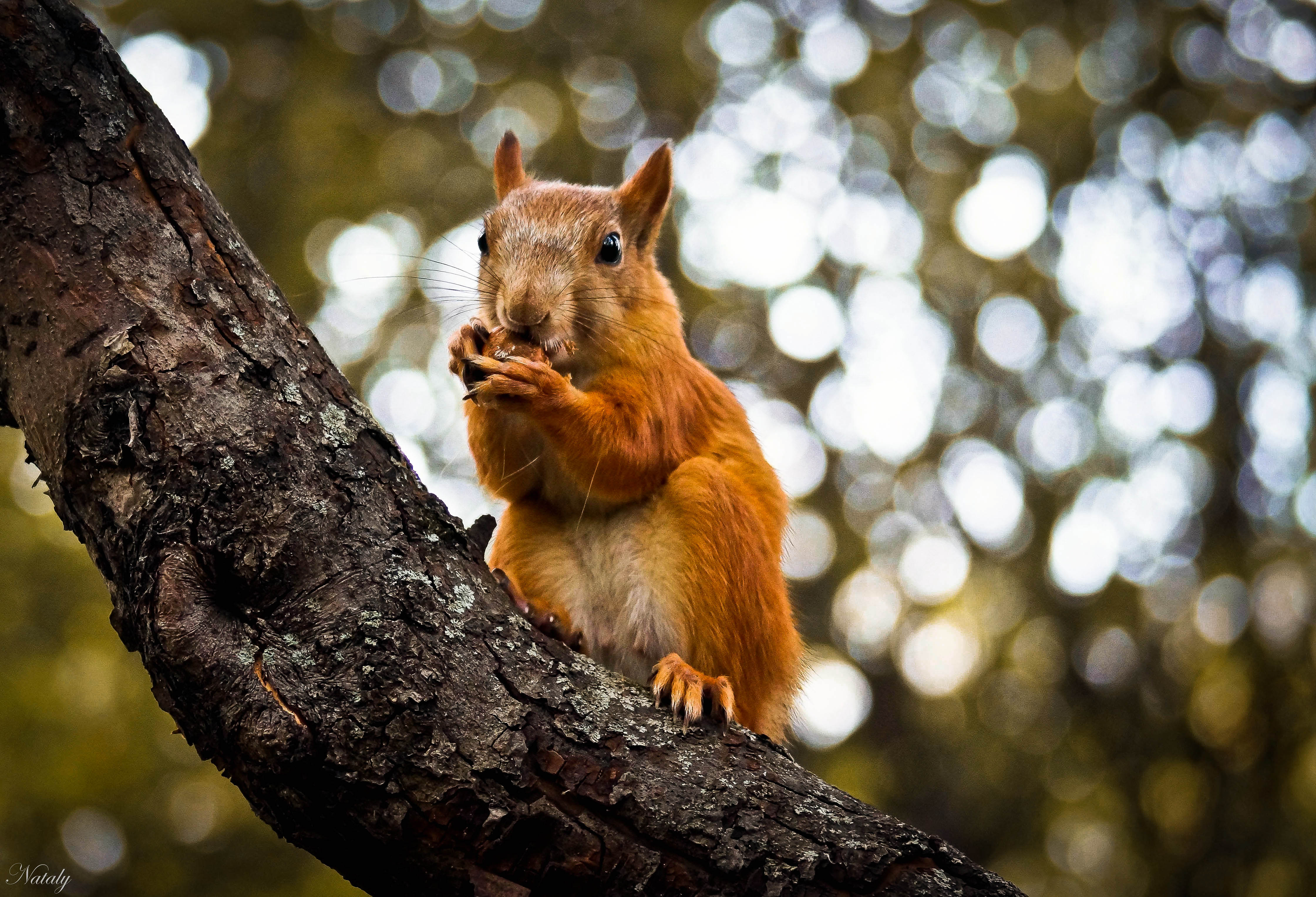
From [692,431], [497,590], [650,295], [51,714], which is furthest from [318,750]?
[51,714]

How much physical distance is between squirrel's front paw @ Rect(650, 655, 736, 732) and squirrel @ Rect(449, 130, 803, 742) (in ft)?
0.16

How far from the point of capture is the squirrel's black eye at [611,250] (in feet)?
11.2

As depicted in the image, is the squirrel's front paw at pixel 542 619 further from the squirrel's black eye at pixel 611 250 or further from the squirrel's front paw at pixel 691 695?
the squirrel's black eye at pixel 611 250

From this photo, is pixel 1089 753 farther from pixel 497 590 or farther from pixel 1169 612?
pixel 497 590

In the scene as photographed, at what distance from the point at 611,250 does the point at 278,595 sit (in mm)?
1865

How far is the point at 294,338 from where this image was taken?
81.9 inches

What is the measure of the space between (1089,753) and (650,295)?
6511 millimetres

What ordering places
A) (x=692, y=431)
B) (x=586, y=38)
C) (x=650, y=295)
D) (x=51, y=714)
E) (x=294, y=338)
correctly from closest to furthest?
1. (x=294, y=338)
2. (x=692, y=431)
3. (x=650, y=295)
4. (x=51, y=714)
5. (x=586, y=38)

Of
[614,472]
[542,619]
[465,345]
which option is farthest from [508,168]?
[542,619]

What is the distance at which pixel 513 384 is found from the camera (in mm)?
2631

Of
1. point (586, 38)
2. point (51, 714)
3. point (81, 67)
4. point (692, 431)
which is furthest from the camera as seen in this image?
point (586, 38)

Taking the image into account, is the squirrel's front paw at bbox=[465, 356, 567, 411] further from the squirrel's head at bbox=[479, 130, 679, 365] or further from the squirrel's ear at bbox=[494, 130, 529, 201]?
the squirrel's ear at bbox=[494, 130, 529, 201]

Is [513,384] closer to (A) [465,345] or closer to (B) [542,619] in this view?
(A) [465,345]

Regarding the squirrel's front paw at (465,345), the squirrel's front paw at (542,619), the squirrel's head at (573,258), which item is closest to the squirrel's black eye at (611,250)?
the squirrel's head at (573,258)
